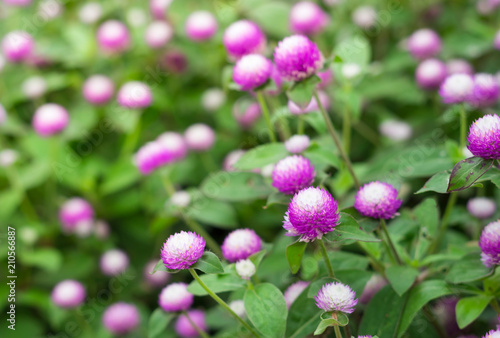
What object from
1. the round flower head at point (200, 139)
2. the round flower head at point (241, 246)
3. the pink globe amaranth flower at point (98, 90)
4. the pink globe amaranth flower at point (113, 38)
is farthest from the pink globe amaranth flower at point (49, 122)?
the round flower head at point (241, 246)

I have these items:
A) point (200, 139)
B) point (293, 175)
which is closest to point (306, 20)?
point (200, 139)

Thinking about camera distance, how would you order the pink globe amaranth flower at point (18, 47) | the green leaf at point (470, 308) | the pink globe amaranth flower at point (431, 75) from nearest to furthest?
the green leaf at point (470, 308) < the pink globe amaranth flower at point (431, 75) < the pink globe amaranth flower at point (18, 47)

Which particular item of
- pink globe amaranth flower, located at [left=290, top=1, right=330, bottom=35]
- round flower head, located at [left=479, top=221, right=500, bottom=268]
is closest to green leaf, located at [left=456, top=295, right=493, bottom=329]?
round flower head, located at [left=479, top=221, right=500, bottom=268]

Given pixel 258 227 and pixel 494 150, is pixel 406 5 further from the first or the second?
pixel 494 150

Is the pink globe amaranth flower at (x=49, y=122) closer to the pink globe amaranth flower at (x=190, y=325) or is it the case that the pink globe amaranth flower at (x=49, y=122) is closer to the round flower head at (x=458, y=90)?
the pink globe amaranth flower at (x=190, y=325)

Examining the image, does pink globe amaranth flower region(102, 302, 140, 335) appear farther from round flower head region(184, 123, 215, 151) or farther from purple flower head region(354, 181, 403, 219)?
purple flower head region(354, 181, 403, 219)

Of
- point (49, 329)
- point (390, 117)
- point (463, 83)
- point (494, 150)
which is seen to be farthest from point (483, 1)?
point (49, 329)
